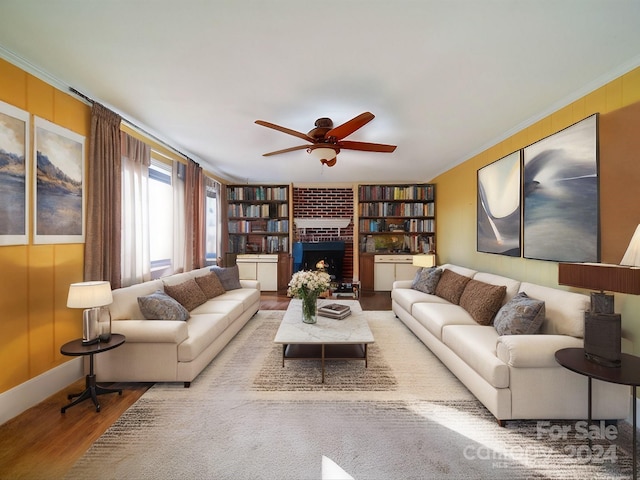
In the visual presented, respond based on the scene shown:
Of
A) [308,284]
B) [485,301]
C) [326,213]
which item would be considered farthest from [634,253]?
[326,213]

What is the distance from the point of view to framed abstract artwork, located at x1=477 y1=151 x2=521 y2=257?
10.3ft

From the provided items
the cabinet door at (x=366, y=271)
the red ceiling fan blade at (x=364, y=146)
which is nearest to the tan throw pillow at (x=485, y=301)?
the red ceiling fan blade at (x=364, y=146)

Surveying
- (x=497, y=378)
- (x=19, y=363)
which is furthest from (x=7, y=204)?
(x=497, y=378)

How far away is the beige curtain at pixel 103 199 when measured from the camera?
8.35ft

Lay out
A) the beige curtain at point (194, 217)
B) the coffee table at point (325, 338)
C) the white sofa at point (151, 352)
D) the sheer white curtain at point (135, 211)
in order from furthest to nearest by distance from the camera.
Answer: the beige curtain at point (194, 217), the sheer white curtain at point (135, 211), the coffee table at point (325, 338), the white sofa at point (151, 352)

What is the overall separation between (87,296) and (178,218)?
85.8 inches

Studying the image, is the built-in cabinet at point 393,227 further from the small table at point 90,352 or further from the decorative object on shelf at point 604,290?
the small table at point 90,352

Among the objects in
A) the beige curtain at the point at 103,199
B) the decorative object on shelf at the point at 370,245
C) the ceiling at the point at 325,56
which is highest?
the ceiling at the point at 325,56

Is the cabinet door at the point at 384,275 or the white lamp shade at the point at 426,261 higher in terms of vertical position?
the white lamp shade at the point at 426,261

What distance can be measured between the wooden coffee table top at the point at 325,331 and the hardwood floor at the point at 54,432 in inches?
49.5

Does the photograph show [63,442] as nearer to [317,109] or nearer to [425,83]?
[317,109]

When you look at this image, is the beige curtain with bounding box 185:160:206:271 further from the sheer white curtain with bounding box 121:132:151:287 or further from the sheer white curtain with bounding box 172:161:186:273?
the sheer white curtain with bounding box 121:132:151:287

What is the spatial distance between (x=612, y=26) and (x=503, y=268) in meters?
2.48

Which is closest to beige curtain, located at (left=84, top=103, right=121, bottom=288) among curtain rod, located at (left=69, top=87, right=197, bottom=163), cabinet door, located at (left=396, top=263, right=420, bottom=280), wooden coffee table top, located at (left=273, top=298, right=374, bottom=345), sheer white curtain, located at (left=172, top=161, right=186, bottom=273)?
curtain rod, located at (left=69, top=87, right=197, bottom=163)
